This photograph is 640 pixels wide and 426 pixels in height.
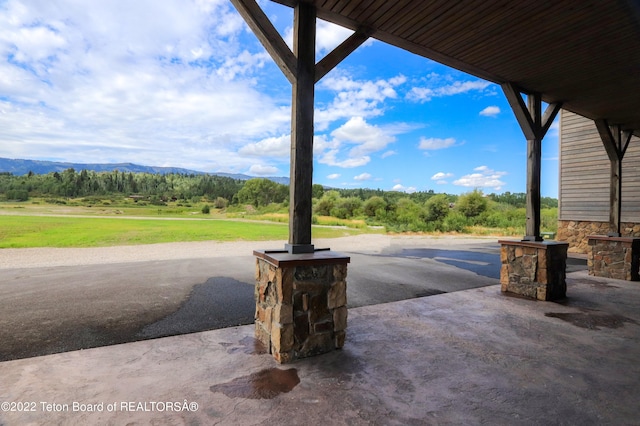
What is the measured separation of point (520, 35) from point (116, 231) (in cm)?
1446

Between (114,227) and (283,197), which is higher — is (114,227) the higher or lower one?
the lower one

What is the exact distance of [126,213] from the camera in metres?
14.8

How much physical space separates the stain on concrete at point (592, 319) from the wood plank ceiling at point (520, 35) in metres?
3.11

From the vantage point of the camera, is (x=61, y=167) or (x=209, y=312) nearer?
(x=209, y=312)

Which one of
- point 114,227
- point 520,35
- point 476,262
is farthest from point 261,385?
point 114,227

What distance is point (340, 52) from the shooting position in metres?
2.81

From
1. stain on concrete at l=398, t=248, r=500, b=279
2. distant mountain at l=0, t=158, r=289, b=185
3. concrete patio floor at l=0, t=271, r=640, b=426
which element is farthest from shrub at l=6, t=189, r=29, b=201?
stain on concrete at l=398, t=248, r=500, b=279

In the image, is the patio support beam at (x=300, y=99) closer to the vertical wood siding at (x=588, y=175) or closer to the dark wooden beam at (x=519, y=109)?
the dark wooden beam at (x=519, y=109)

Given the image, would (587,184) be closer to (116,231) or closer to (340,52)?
(340,52)

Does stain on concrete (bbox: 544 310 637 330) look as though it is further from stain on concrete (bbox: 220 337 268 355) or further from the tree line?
the tree line

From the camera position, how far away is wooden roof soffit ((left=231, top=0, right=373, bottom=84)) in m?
2.42

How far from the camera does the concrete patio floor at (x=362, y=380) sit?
5.39 feet

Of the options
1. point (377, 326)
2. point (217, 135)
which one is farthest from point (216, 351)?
point (217, 135)

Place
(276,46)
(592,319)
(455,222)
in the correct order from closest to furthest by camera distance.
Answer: (276,46) < (592,319) < (455,222)
